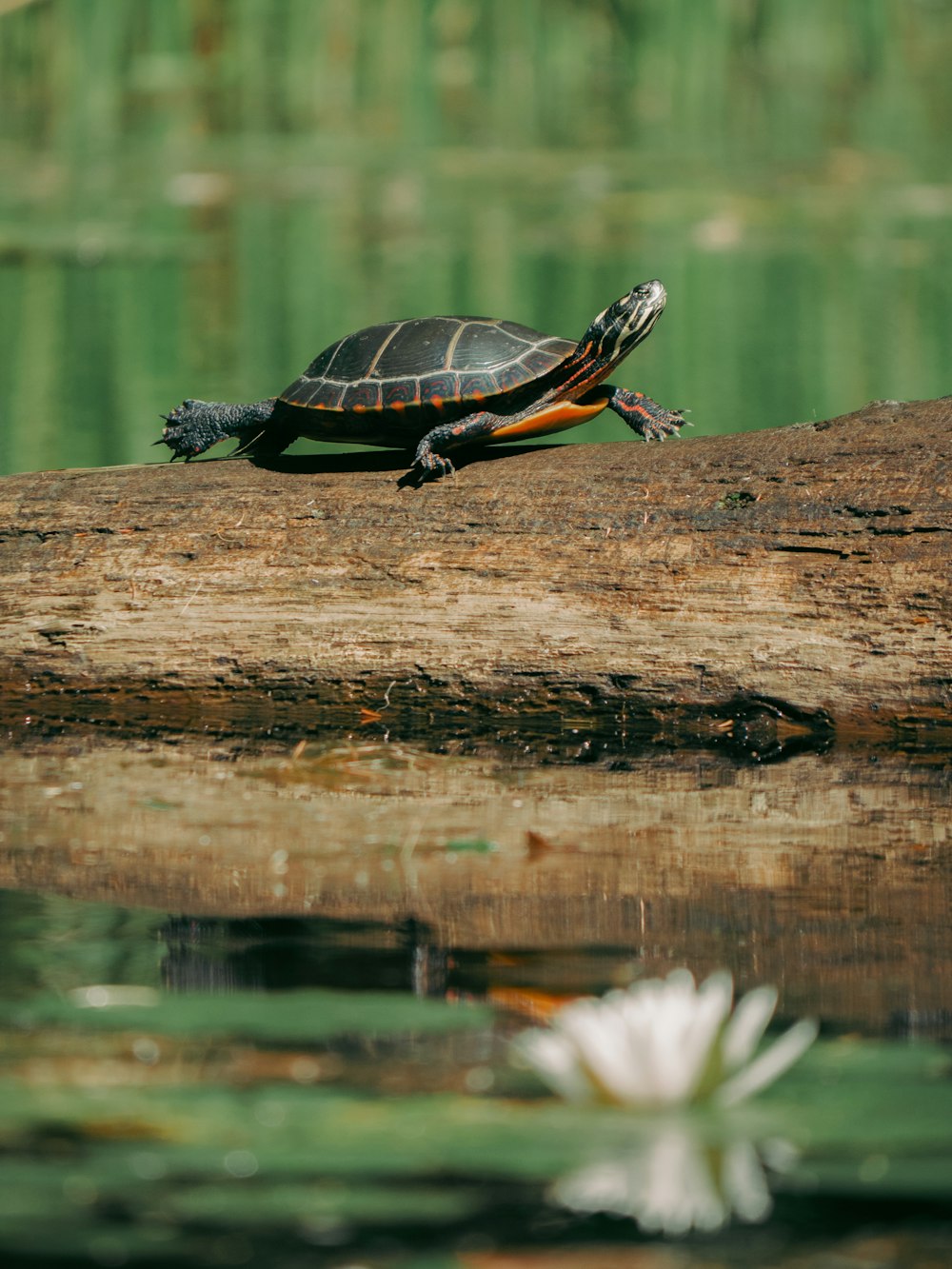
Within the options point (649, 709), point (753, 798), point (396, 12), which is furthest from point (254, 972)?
point (396, 12)

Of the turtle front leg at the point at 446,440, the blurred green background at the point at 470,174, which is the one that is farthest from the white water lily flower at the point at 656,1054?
the blurred green background at the point at 470,174

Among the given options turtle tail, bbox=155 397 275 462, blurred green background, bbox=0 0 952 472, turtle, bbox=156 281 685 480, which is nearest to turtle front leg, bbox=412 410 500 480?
turtle, bbox=156 281 685 480

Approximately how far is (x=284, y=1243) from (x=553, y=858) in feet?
3.79

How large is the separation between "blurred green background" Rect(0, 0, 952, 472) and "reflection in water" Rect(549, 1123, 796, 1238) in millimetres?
9567

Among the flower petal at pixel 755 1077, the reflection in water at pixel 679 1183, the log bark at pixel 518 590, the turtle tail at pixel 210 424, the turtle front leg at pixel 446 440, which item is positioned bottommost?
the reflection in water at pixel 679 1183

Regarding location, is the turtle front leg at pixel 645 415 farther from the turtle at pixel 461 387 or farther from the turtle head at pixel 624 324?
the turtle head at pixel 624 324

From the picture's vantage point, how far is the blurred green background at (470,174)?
11.2 meters

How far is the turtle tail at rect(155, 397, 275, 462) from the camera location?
3.69m

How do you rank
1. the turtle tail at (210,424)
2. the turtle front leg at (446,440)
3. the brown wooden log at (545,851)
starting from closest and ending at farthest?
the brown wooden log at (545,851)
the turtle front leg at (446,440)
the turtle tail at (210,424)

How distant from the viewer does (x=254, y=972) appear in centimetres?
141

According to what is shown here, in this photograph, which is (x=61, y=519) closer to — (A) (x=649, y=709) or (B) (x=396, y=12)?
(A) (x=649, y=709)

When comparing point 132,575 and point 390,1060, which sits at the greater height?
point 132,575

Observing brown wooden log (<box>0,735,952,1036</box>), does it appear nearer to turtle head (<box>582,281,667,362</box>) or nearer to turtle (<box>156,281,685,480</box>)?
turtle (<box>156,281,685,480</box>)

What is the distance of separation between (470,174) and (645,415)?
9.86m
